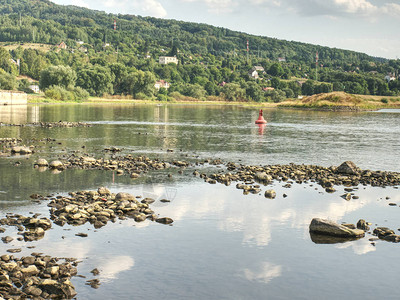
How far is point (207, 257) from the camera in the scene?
62.7 feet

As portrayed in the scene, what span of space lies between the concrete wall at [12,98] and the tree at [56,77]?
22.0 meters

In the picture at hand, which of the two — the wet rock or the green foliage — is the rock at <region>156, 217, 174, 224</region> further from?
the green foliage

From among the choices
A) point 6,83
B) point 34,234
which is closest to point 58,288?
point 34,234

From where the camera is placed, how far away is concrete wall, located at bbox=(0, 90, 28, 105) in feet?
500

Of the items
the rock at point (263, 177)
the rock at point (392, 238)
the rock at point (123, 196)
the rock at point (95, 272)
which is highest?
the rock at point (263, 177)

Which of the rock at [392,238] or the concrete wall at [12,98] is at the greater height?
the concrete wall at [12,98]

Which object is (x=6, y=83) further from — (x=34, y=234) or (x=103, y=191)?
(x=34, y=234)

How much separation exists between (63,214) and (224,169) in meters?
17.7

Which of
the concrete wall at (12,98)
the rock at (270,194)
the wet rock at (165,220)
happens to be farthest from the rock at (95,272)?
the concrete wall at (12,98)

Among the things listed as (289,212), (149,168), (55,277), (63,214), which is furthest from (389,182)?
(55,277)

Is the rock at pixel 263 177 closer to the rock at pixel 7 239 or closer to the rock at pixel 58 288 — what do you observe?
the rock at pixel 7 239

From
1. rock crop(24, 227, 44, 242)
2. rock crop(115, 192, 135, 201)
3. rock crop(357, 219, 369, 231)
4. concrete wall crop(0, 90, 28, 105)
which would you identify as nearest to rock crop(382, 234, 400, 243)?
Result: rock crop(357, 219, 369, 231)

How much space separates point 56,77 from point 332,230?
173101 millimetres

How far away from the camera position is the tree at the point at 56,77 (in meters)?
181
